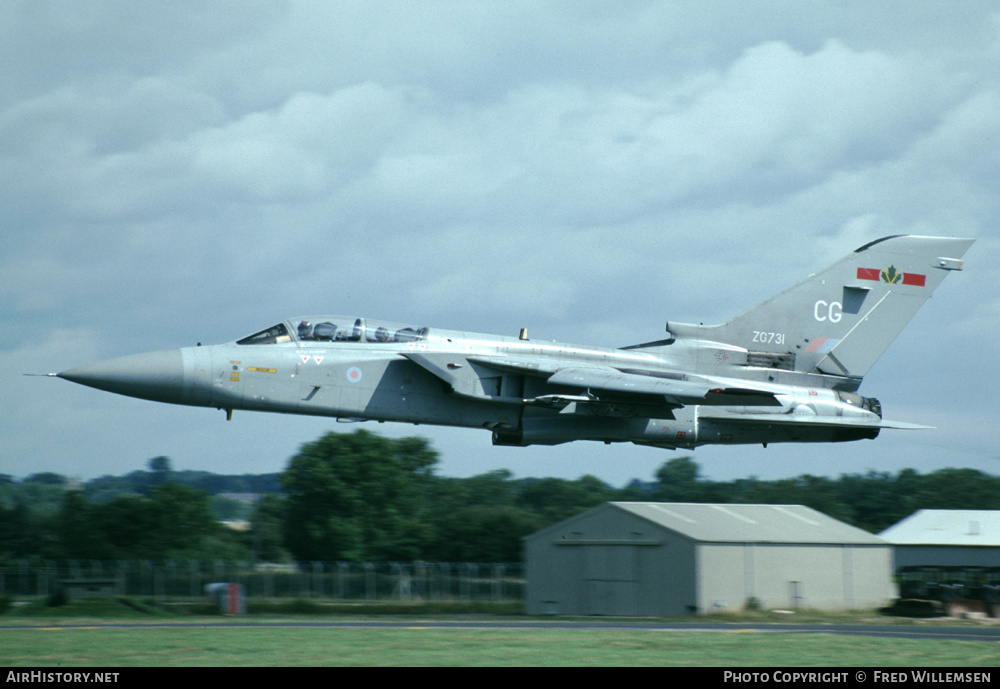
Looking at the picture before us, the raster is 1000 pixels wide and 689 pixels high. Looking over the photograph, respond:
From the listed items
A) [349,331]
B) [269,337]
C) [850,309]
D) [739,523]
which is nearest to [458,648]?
[349,331]

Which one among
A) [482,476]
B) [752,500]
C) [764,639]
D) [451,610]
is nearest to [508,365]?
[764,639]

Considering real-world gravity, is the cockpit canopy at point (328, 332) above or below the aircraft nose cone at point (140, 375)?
above

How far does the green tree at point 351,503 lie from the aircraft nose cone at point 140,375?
143 ft

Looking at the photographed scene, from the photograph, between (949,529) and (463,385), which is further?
(949,529)

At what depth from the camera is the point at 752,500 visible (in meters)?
69.1

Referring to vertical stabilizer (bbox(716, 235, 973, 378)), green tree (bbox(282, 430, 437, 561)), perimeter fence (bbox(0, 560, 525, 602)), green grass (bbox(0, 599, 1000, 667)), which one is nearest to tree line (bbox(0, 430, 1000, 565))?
green tree (bbox(282, 430, 437, 561))

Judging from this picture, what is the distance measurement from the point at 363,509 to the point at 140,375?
46.3m

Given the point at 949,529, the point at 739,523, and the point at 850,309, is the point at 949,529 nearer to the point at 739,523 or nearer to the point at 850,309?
the point at 739,523

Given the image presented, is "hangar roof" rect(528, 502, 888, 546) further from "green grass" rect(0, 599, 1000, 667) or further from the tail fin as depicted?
the tail fin

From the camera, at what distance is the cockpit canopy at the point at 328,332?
18.6m

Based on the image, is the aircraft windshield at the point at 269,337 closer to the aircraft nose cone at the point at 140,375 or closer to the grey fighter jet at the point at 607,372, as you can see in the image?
the grey fighter jet at the point at 607,372

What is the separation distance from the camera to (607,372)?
19.1 meters

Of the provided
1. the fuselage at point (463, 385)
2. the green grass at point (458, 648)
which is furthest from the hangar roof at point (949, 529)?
the fuselage at point (463, 385)

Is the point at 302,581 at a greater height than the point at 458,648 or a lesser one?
lesser
